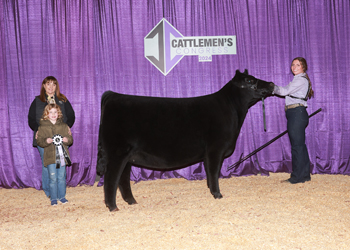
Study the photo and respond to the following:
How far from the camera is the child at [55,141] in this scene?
3.29m

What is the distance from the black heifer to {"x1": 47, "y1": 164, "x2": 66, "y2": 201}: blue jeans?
689mm

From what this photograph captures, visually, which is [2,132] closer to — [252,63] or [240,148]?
[240,148]

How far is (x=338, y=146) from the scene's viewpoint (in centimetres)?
459

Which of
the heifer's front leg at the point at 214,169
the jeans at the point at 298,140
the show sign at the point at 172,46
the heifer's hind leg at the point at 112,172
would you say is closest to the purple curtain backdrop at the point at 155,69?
the show sign at the point at 172,46

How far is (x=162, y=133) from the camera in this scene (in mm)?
2992

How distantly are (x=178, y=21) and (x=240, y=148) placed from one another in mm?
2098

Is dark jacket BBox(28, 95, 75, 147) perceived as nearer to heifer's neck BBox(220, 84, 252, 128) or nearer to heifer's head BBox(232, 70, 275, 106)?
heifer's neck BBox(220, 84, 252, 128)

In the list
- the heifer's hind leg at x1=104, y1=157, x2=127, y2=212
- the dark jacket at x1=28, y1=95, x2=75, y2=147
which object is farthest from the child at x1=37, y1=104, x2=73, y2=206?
the heifer's hind leg at x1=104, y1=157, x2=127, y2=212

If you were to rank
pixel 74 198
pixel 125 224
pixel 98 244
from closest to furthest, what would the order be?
pixel 98 244 → pixel 125 224 → pixel 74 198

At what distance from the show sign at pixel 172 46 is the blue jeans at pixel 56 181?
2.01 meters

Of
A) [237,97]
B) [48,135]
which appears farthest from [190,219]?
[48,135]

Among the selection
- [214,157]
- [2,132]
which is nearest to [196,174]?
[214,157]

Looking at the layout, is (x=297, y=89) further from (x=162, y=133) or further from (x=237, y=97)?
(x=162, y=133)

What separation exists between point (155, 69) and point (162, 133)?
1717 millimetres
